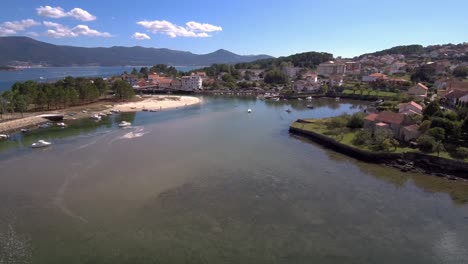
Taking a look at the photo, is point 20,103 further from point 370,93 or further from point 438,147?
point 370,93

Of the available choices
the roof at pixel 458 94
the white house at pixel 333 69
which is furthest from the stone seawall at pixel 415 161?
the white house at pixel 333 69

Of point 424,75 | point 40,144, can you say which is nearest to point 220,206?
point 40,144

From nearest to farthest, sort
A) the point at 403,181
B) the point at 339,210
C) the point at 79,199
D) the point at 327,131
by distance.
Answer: the point at 339,210
the point at 79,199
the point at 403,181
the point at 327,131

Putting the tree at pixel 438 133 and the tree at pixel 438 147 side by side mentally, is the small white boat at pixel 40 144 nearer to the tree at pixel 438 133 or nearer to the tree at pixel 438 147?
the tree at pixel 438 147

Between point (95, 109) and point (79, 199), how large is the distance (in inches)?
1271

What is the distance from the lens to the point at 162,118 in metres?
42.1

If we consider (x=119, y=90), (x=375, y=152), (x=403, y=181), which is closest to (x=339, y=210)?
(x=403, y=181)

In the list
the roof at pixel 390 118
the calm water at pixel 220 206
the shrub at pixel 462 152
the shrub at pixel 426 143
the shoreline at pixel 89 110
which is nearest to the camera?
the calm water at pixel 220 206

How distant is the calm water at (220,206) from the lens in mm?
13109

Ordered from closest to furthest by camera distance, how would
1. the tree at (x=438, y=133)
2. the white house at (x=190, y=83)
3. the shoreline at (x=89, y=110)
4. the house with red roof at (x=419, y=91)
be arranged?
the tree at (x=438, y=133) < the shoreline at (x=89, y=110) < the house with red roof at (x=419, y=91) < the white house at (x=190, y=83)

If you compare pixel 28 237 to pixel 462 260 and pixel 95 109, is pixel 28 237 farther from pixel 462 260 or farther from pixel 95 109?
pixel 95 109

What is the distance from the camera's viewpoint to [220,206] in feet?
54.9

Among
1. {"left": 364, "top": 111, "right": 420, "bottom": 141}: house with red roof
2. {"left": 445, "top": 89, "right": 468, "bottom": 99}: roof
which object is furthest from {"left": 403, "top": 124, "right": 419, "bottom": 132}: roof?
{"left": 445, "top": 89, "right": 468, "bottom": 99}: roof

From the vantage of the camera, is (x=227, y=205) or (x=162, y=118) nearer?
(x=227, y=205)
